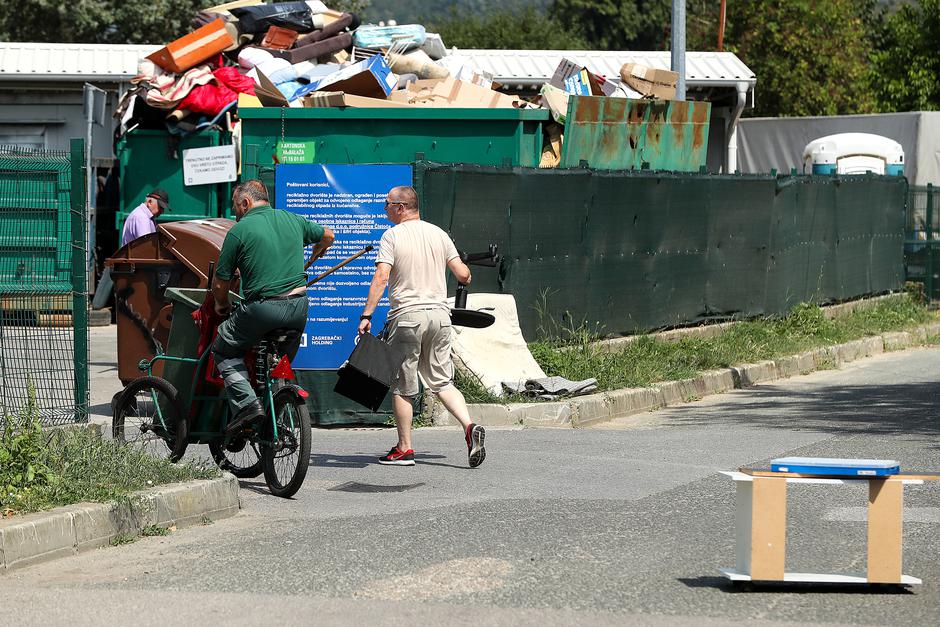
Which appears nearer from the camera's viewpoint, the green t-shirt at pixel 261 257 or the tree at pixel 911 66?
the green t-shirt at pixel 261 257

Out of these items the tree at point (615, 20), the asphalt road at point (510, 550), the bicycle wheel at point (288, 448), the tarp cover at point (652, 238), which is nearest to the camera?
the asphalt road at point (510, 550)

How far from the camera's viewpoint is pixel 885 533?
20.1 ft

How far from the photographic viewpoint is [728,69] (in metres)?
26.0

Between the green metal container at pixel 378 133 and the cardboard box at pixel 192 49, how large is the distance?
464 centimetres

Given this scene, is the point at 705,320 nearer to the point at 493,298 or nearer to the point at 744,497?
the point at 493,298

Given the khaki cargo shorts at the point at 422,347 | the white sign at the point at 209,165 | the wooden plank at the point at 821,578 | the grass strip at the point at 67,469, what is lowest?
the wooden plank at the point at 821,578

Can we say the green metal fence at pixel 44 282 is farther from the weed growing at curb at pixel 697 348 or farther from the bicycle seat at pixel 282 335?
the weed growing at curb at pixel 697 348

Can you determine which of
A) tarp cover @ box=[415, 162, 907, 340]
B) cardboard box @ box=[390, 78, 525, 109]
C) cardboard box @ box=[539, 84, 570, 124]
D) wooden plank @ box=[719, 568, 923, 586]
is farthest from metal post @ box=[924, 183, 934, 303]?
wooden plank @ box=[719, 568, 923, 586]

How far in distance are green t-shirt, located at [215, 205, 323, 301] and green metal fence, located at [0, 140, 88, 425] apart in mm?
1279

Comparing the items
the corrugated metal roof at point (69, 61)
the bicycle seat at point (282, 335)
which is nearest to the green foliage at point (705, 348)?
the bicycle seat at point (282, 335)

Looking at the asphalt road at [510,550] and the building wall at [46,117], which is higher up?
the building wall at [46,117]

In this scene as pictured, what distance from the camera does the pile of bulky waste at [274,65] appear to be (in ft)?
57.7

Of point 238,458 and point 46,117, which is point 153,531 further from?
point 46,117

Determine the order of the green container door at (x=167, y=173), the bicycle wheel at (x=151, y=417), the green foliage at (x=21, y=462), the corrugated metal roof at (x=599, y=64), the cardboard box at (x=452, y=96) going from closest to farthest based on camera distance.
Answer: the green foliage at (x=21, y=462) → the bicycle wheel at (x=151, y=417) → the cardboard box at (x=452, y=96) → the green container door at (x=167, y=173) → the corrugated metal roof at (x=599, y=64)
